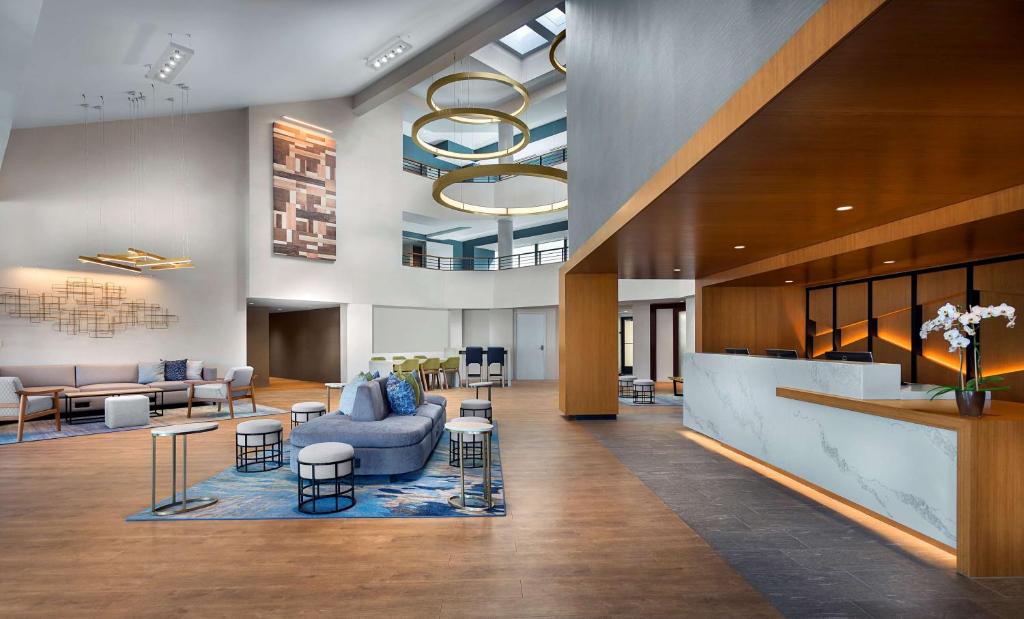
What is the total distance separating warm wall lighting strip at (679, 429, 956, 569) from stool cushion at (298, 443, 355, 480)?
431cm

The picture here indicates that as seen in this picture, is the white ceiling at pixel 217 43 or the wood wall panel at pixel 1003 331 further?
the white ceiling at pixel 217 43

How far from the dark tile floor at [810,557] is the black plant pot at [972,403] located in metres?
1.04

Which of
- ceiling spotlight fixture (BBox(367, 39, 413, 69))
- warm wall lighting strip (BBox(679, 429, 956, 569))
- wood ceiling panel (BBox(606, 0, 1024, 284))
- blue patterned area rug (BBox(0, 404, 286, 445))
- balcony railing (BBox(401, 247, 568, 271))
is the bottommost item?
blue patterned area rug (BBox(0, 404, 286, 445))

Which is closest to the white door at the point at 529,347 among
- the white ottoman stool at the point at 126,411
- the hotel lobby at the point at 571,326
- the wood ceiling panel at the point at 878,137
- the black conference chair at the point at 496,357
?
the black conference chair at the point at 496,357

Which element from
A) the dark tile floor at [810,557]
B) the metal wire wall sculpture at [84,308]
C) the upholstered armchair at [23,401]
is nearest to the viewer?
the dark tile floor at [810,557]

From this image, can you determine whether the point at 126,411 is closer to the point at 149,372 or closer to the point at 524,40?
the point at 149,372

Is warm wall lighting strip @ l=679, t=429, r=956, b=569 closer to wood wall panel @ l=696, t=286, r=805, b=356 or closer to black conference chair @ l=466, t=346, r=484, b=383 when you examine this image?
wood wall panel @ l=696, t=286, r=805, b=356

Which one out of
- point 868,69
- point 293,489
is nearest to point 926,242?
point 868,69

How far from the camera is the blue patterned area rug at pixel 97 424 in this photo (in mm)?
8031

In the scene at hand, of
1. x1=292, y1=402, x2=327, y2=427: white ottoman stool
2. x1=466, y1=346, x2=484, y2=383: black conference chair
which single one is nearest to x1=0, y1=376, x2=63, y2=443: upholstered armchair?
x1=292, y1=402, x2=327, y2=427: white ottoman stool

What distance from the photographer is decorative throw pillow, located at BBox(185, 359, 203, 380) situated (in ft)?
37.9

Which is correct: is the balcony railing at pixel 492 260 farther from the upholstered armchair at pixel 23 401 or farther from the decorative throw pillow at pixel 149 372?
the upholstered armchair at pixel 23 401

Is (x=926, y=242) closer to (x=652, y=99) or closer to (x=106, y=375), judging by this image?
(x=652, y=99)

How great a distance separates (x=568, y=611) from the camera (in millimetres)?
2904
